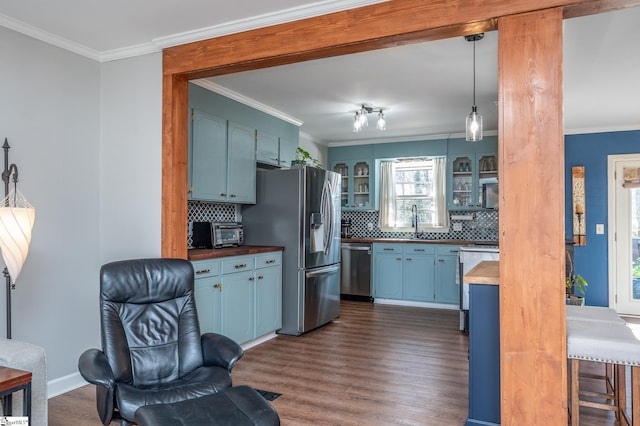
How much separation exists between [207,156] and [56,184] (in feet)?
4.33

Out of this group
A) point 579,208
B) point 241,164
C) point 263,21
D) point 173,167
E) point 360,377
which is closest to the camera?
point 263,21

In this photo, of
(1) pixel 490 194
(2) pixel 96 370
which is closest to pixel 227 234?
(2) pixel 96 370

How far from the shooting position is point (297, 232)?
4.73m

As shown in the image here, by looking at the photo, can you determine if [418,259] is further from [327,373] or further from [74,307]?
[74,307]

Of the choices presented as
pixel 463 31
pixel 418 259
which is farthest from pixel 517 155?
pixel 418 259

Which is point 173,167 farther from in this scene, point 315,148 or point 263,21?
point 315,148

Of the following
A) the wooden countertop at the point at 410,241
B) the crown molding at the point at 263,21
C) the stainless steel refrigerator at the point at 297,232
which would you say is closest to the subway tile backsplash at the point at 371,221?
the stainless steel refrigerator at the point at 297,232

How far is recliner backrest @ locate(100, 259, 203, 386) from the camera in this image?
7.97 ft

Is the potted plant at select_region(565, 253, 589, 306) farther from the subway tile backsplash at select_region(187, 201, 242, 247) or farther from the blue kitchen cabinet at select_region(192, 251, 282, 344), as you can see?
the subway tile backsplash at select_region(187, 201, 242, 247)

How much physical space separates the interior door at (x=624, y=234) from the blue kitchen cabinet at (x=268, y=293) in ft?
14.6

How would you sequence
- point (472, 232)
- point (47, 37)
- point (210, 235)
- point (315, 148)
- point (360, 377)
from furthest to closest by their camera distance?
point (315, 148) → point (472, 232) → point (210, 235) → point (360, 377) → point (47, 37)

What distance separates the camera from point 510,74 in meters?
2.26

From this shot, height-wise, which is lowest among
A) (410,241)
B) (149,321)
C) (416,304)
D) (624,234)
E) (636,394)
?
(416,304)

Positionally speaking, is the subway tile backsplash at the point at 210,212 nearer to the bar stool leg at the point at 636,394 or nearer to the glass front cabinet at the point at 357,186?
the glass front cabinet at the point at 357,186
